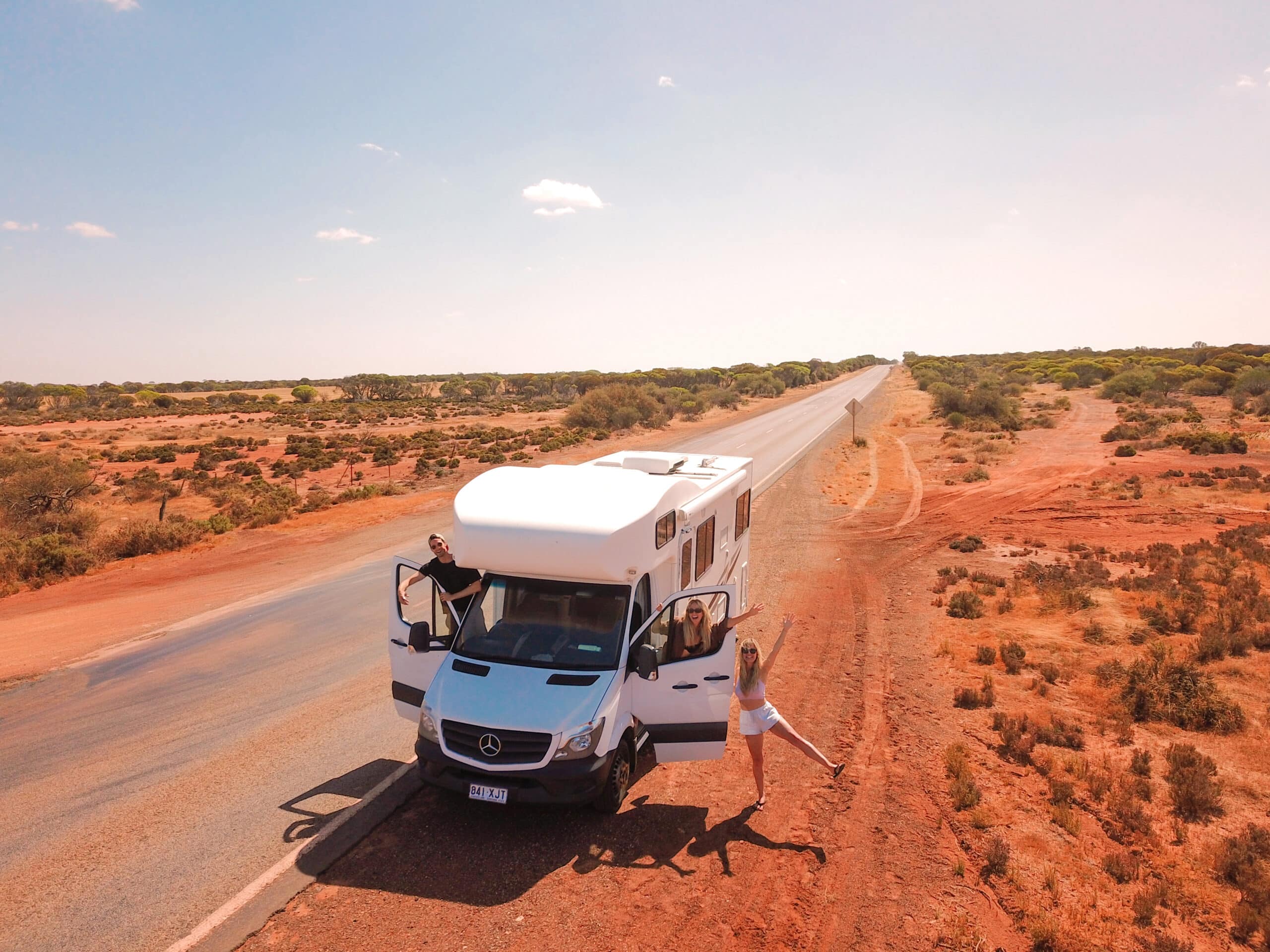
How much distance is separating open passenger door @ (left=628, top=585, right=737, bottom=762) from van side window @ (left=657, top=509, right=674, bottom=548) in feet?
2.45

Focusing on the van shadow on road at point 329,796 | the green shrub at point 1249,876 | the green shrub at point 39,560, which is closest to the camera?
the green shrub at point 1249,876

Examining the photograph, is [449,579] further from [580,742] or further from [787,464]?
[787,464]

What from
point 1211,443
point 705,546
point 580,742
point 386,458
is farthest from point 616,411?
point 580,742

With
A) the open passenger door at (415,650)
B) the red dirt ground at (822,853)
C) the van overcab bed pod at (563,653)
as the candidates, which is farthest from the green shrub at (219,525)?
the red dirt ground at (822,853)

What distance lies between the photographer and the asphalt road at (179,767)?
18.6ft

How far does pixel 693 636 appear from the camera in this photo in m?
6.72

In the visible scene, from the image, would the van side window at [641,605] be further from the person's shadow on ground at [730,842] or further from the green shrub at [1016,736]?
the green shrub at [1016,736]

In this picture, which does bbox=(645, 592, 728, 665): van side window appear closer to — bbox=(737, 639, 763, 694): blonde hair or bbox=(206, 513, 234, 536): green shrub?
bbox=(737, 639, 763, 694): blonde hair

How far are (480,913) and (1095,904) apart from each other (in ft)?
15.2

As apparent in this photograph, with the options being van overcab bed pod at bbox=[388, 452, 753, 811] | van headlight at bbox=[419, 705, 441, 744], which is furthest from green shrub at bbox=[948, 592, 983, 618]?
van headlight at bbox=[419, 705, 441, 744]

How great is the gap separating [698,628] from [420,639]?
261 cm

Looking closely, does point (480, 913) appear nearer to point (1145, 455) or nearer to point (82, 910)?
point (82, 910)

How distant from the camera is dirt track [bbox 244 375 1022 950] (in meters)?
5.28

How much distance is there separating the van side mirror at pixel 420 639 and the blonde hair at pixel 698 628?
7.95 ft
